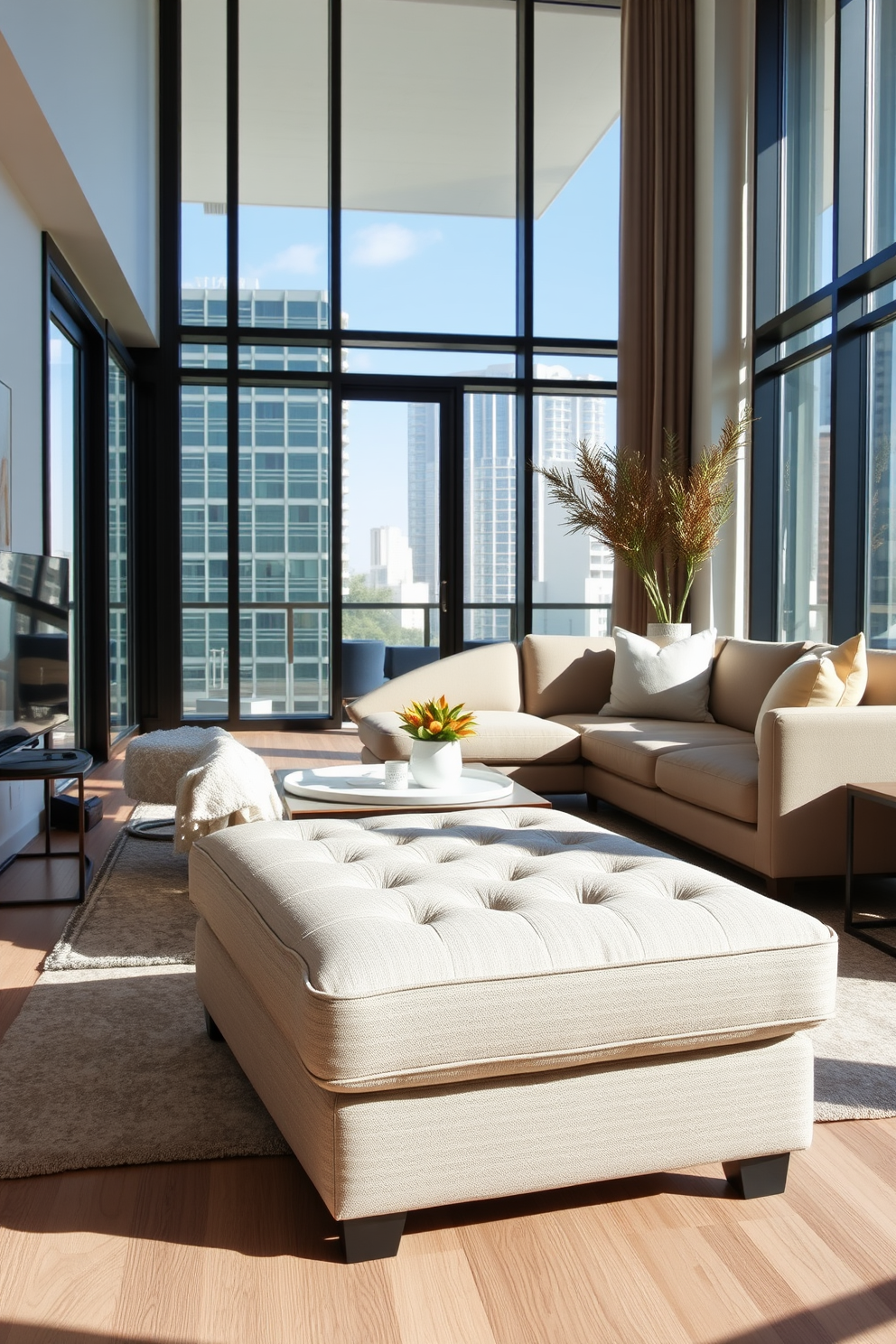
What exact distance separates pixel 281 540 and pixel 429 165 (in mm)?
2766

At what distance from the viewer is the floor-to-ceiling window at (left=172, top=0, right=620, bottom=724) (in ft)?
24.1

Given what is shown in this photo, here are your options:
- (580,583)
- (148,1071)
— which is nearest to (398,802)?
(148,1071)

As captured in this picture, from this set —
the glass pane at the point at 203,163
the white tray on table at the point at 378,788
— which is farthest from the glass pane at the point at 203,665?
the white tray on table at the point at 378,788

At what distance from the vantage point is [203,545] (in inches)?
293

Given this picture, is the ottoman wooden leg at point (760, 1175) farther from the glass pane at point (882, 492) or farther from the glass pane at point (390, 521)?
the glass pane at point (390, 521)

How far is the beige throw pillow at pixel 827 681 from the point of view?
11.5 ft

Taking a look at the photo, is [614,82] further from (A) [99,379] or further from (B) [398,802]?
(B) [398,802]

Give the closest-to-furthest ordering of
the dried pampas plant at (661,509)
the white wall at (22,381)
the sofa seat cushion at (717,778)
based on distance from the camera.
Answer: the sofa seat cushion at (717,778)
the white wall at (22,381)
the dried pampas plant at (661,509)

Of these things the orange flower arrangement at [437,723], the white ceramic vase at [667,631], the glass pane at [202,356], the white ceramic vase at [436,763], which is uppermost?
the glass pane at [202,356]

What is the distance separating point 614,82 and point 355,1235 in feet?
25.6

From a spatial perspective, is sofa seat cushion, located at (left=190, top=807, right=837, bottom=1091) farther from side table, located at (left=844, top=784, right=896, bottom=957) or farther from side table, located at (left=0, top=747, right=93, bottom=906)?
side table, located at (left=0, top=747, right=93, bottom=906)

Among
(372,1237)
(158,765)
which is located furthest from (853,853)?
(158,765)

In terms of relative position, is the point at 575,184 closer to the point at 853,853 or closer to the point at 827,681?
the point at 827,681

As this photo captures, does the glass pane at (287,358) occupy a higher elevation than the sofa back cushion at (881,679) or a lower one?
higher
